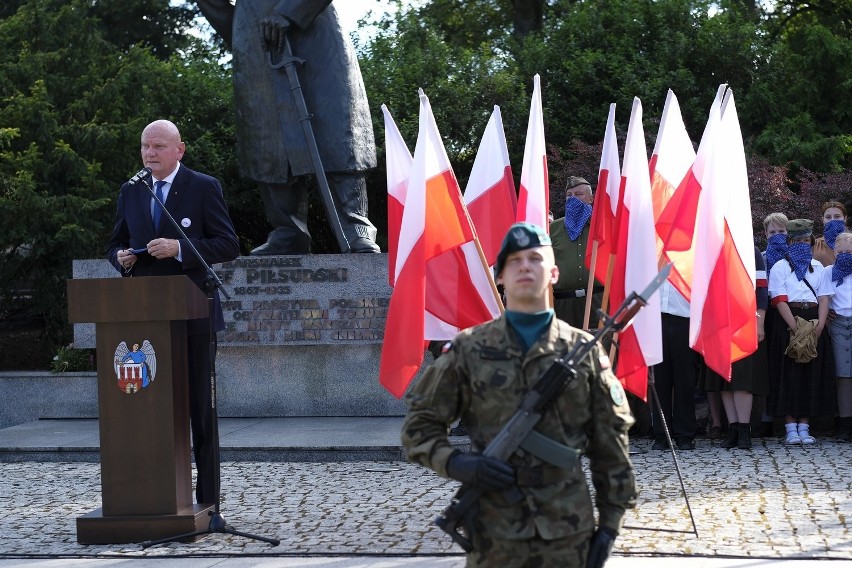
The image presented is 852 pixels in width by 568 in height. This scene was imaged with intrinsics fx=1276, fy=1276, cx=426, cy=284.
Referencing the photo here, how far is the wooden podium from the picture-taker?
6.68m

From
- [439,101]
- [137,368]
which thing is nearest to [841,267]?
[137,368]

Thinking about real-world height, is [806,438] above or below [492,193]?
below

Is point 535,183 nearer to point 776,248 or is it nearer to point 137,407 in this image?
point 137,407

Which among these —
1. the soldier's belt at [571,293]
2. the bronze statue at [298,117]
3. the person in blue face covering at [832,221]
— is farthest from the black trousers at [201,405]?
the person in blue face covering at [832,221]

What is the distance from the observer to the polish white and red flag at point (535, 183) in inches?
265

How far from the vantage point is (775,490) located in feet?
25.2

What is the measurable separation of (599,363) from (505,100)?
15372mm

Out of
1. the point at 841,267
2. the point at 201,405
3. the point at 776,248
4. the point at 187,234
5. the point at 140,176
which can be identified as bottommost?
the point at 201,405

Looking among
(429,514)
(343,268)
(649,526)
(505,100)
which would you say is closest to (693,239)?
(649,526)

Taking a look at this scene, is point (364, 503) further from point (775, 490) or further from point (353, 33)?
point (353, 33)

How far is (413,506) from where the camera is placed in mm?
7555

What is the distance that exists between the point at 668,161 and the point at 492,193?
3.33ft

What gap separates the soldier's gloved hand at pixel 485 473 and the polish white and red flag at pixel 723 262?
3.19m

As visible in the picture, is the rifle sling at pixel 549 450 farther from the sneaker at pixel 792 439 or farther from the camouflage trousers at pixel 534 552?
the sneaker at pixel 792 439
